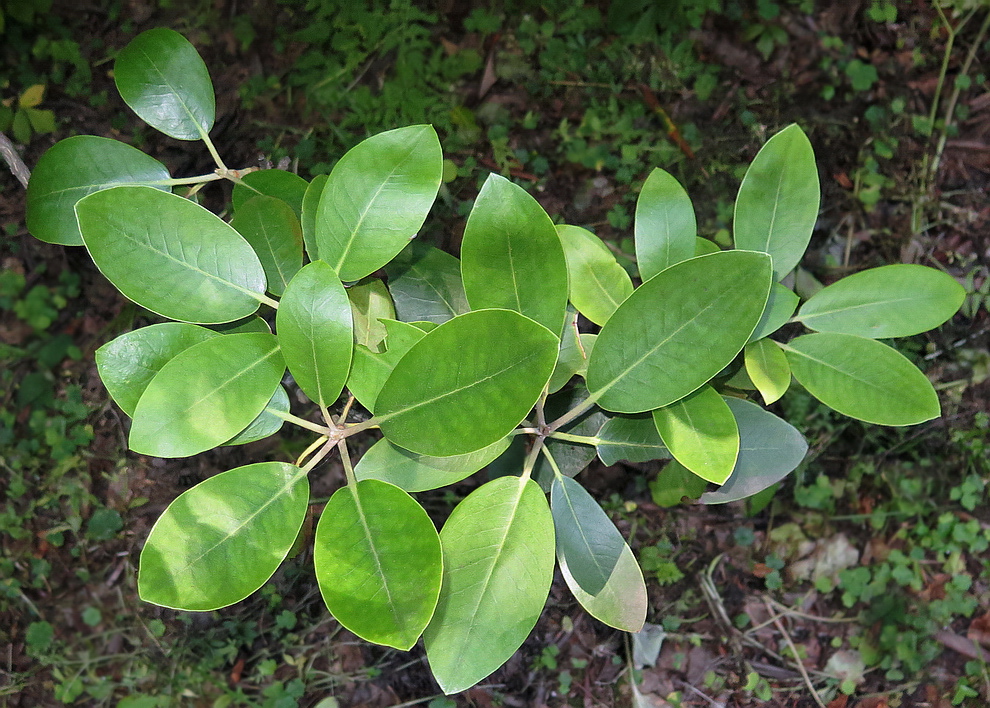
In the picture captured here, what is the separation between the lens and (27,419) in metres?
1.78

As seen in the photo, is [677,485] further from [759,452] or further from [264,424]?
[264,424]

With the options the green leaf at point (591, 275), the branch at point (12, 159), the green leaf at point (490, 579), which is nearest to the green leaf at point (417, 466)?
the green leaf at point (490, 579)

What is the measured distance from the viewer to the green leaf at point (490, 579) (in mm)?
771

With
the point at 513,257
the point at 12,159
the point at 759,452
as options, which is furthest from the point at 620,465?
the point at 12,159

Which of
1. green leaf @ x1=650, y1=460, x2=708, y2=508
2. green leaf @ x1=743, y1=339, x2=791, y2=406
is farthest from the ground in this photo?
green leaf @ x1=743, y1=339, x2=791, y2=406

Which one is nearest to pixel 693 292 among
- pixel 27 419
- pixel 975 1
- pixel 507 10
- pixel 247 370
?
pixel 247 370

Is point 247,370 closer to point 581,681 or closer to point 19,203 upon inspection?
point 581,681

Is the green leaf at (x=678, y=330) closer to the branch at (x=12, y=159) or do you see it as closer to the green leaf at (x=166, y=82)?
the green leaf at (x=166, y=82)

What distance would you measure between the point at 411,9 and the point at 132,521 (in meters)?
1.54

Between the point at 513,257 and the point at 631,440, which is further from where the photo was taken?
the point at 631,440

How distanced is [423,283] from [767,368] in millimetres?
507

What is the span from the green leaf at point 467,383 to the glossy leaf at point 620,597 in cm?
30

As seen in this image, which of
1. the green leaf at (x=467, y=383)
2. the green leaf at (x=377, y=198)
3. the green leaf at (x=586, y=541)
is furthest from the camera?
the green leaf at (x=586, y=541)

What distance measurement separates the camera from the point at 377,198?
81 cm
